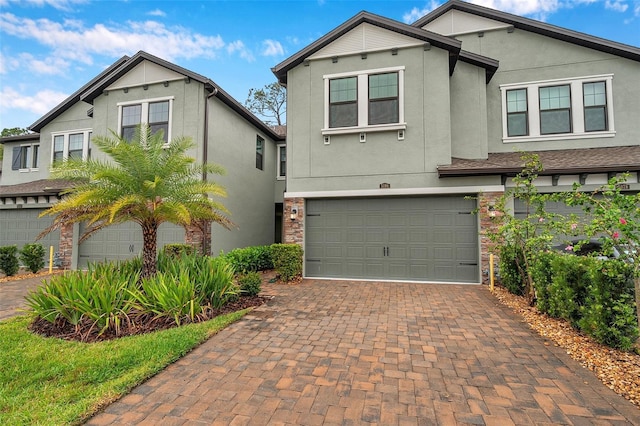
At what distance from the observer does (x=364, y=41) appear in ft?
32.7

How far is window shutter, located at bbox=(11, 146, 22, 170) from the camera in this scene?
52.7 feet

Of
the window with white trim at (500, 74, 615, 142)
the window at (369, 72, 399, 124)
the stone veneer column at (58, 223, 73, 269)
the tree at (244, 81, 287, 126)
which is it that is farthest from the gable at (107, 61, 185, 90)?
the tree at (244, 81, 287, 126)

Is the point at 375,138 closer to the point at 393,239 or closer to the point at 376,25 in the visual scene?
the point at 393,239

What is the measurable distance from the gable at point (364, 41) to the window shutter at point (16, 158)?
16550mm

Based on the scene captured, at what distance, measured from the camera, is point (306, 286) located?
8.73 metres

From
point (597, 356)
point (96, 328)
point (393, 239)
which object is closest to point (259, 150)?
point (393, 239)

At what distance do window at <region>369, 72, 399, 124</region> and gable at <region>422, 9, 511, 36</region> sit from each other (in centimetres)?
425

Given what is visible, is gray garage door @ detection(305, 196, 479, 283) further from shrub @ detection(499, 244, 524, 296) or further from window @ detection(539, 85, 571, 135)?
window @ detection(539, 85, 571, 135)

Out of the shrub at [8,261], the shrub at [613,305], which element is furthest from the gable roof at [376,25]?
the shrub at [8,261]

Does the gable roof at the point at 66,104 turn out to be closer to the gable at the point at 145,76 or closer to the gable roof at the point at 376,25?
the gable at the point at 145,76

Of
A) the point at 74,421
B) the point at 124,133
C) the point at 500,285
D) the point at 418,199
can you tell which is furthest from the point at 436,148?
the point at 124,133

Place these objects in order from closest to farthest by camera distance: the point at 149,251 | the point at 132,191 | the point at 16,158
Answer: the point at 132,191 < the point at 149,251 < the point at 16,158

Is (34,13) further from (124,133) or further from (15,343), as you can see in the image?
(15,343)

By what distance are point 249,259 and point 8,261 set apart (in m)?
8.44
